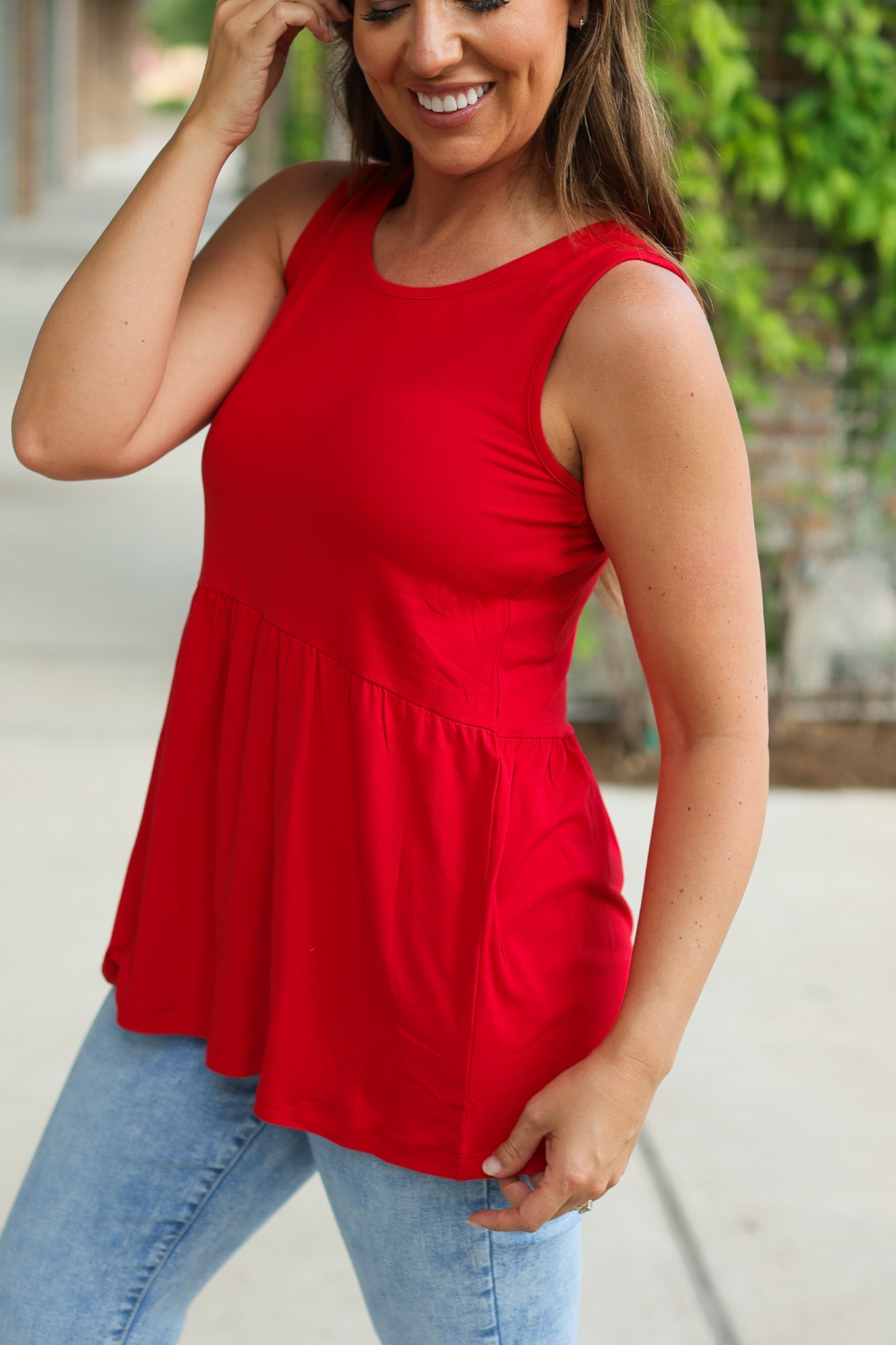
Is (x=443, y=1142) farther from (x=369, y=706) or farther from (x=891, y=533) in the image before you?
(x=891, y=533)

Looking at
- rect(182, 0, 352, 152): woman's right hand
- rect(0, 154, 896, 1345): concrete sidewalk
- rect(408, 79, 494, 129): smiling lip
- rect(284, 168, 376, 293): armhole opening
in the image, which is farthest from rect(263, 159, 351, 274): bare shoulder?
rect(0, 154, 896, 1345): concrete sidewalk

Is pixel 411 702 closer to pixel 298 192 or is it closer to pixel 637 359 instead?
pixel 637 359

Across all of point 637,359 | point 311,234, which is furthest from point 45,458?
point 637,359

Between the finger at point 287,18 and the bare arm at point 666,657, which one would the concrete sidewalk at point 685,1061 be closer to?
the bare arm at point 666,657

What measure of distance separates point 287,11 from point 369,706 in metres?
0.62

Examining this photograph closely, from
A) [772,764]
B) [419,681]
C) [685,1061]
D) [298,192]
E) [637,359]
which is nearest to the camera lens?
[637,359]

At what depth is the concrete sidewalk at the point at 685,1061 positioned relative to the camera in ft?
7.59

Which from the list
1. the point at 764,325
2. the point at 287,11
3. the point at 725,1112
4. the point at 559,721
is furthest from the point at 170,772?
the point at 764,325

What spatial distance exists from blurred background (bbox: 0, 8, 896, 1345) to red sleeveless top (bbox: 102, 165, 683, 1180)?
1.89 ft

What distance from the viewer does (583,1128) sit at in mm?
1149

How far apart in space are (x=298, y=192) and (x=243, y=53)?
17 cm

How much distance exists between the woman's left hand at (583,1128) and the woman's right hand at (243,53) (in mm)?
867

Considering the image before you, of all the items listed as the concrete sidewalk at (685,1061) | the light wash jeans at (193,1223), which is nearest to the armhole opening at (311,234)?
the light wash jeans at (193,1223)

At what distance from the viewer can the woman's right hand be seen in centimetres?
129
